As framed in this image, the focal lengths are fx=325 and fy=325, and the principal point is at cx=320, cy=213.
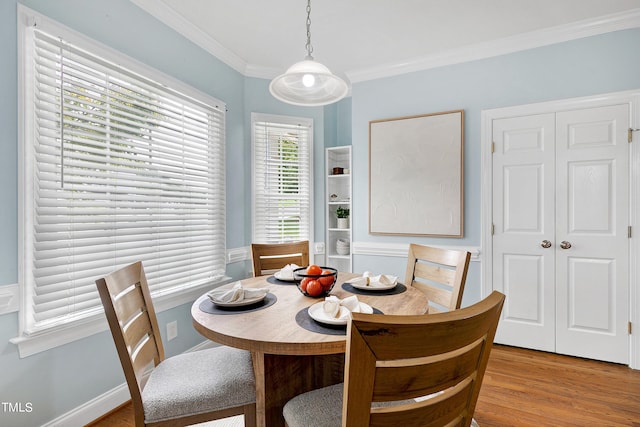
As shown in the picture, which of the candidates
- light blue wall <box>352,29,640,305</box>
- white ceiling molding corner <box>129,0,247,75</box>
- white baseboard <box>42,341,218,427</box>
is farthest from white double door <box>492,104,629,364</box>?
white baseboard <box>42,341,218,427</box>

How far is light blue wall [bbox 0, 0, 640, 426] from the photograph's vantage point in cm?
152

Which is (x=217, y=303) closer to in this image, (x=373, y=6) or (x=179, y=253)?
(x=179, y=253)

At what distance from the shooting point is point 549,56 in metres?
2.71

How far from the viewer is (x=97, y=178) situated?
1.90 meters

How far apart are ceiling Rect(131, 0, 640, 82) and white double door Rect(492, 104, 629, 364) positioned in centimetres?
69

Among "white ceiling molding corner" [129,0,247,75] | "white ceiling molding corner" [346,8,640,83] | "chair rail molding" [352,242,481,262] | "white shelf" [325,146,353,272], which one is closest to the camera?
"white ceiling molding corner" [129,0,247,75]

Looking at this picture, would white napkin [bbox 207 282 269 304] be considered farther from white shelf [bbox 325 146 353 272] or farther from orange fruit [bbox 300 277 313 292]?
white shelf [bbox 325 146 353 272]

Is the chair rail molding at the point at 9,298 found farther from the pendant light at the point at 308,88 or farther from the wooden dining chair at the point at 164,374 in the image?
the pendant light at the point at 308,88

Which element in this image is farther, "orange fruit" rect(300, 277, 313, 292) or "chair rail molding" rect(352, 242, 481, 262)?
"chair rail molding" rect(352, 242, 481, 262)

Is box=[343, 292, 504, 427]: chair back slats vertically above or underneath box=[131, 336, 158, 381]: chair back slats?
above

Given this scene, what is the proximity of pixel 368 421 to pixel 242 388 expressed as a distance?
713mm

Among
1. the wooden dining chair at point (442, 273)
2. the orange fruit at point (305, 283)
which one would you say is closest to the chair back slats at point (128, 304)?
the orange fruit at point (305, 283)

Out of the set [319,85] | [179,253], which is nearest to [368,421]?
[319,85]

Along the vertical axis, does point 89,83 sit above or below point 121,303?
above
